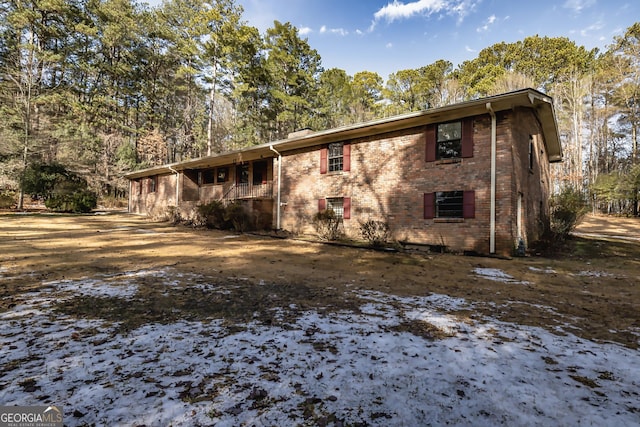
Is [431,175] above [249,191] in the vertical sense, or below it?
above

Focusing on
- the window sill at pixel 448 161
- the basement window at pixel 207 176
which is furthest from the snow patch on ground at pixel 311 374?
the basement window at pixel 207 176

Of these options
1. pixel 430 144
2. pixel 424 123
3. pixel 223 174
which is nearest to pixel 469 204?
pixel 430 144

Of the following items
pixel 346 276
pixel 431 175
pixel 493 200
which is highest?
pixel 431 175

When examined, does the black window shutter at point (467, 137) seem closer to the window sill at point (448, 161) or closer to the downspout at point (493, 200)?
the window sill at point (448, 161)

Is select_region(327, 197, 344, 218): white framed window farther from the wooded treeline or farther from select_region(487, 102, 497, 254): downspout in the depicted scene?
the wooded treeline

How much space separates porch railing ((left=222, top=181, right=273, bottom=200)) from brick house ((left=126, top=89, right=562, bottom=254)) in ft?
0.42

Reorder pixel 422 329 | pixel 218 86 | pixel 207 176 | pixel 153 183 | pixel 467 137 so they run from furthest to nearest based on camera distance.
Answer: pixel 218 86 < pixel 153 183 < pixel 207 176 < pixel 467 137 < pixel 422 329

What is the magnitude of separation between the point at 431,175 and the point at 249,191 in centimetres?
1047

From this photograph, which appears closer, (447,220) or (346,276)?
(346,276)

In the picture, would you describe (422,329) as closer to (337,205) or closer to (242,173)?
(337,205)

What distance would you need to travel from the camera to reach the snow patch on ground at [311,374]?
5.75ft

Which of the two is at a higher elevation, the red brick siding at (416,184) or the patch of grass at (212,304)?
the red brick siding at (416,184)

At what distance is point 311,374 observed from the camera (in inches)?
86.4

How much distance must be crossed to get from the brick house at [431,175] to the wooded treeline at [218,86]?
568 inches
